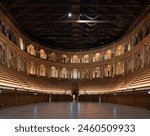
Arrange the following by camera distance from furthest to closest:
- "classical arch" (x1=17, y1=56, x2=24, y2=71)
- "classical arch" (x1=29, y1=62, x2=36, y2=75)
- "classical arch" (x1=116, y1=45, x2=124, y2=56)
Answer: "classical arch" (x1=29, y1=62, x2=36, y2=75), "classical arch" (x1=116, y1=45, x2=124, y2=56), "classical arch" (x1=17, y1=56, x2=24, y2=71)

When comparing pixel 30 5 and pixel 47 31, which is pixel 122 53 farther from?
pixel 30 5

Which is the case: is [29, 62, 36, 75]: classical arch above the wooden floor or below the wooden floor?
above

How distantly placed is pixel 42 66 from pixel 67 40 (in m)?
7.27

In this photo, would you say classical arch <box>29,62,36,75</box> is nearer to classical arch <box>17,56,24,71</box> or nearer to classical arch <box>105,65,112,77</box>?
classical arch <box>17,56,24,71</box>

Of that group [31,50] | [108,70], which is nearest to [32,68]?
[31,50]

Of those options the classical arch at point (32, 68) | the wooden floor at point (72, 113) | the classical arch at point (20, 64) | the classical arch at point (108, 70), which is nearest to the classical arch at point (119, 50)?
the classical arch at point (108, 70)

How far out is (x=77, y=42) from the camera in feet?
163

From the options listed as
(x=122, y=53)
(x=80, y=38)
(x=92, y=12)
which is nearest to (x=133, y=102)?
(x=92, y=12)

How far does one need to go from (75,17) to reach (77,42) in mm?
16983

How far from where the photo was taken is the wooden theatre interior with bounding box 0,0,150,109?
27.5 meters

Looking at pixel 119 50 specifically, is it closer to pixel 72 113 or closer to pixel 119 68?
pixel 119 68

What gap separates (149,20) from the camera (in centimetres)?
2962

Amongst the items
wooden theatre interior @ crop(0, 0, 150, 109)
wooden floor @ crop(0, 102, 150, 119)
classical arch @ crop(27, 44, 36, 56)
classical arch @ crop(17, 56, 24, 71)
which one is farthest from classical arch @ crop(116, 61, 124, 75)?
wooden floor @ crop(0, 102, 150, 119)

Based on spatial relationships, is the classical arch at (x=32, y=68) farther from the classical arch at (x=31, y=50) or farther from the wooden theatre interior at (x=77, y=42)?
the classical arch at (x=31, y=50)
